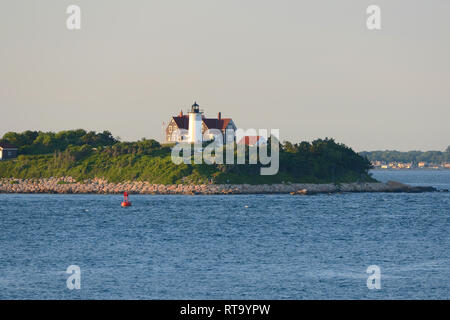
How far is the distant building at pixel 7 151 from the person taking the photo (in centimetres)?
14562

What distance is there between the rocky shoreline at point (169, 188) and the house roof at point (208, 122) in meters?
23.4

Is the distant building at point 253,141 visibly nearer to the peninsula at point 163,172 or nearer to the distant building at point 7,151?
the peninsula at point 163,172

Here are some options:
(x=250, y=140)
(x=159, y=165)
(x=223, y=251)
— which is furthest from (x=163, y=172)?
(x=223, y=251)

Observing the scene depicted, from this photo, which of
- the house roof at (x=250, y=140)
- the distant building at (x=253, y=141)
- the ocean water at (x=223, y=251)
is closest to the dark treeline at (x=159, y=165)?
the distant building at (x=253, y=141)

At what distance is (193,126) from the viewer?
445 feet

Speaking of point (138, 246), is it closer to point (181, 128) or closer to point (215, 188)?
point (215, 188)

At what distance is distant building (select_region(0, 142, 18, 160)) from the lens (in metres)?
146

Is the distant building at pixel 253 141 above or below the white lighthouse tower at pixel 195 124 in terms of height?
below

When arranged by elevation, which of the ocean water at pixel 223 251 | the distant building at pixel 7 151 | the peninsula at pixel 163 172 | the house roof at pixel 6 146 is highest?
the house roof at pixel 6 146

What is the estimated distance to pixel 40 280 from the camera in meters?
33.8

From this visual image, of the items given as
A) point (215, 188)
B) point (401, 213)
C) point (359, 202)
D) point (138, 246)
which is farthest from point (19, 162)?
point (138, 246)

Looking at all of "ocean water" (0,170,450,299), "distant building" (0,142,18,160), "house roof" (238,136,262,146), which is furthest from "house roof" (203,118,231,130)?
"ocean water" (0,170,450,299)

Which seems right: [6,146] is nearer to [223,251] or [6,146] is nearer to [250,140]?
[250,140]
